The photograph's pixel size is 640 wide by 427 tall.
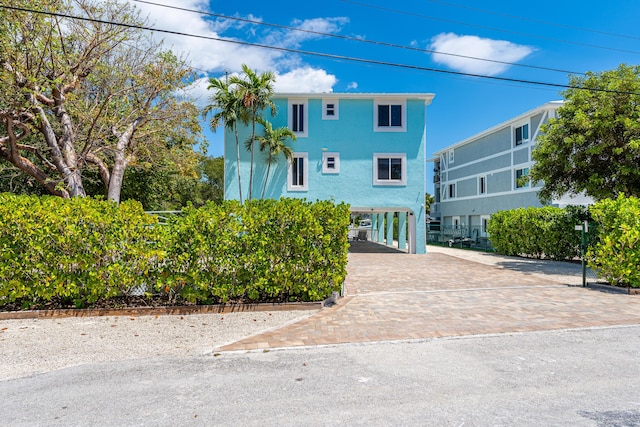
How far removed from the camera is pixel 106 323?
6734 millimetres

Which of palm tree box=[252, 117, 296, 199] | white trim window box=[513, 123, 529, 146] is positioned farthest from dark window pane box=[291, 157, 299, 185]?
white trim window box=[513, 123, 529, 146]

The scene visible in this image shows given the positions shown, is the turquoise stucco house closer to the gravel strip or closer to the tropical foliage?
the tropical foliage

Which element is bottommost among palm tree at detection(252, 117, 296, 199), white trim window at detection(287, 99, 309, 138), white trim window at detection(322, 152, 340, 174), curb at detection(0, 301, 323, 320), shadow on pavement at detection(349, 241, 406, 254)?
curb at detection(0, 301, 323, 320)

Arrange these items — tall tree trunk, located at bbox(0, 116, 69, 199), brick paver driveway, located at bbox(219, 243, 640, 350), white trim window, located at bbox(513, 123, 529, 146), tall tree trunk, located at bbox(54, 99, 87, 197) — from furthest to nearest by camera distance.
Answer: white trim window, located at bbox(513, 123, 529, 146)
tall tree trunk, located at bbox(54, 99, 87, 197)
tall tree trunk, located at bbox(0, 116, 69, 199)
brick paver driveway, located at bbox(219, 243, 640, 350)

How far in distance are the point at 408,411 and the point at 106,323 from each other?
214 inches

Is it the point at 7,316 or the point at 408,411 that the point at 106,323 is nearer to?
the point at 7,316

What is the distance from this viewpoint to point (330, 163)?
21719 millimetres

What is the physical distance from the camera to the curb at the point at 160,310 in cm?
698

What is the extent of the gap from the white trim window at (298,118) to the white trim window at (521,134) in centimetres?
1827

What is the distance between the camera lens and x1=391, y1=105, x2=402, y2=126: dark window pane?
21.8m

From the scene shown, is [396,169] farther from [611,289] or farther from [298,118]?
[611,289]

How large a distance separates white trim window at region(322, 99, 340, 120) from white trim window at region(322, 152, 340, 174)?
6.69 feet

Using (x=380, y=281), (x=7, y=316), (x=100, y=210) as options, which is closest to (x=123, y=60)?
(x=100, y=210)

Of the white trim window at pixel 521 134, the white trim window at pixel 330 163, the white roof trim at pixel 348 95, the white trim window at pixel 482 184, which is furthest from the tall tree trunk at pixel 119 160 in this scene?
the white trim window at pixel 482 184
